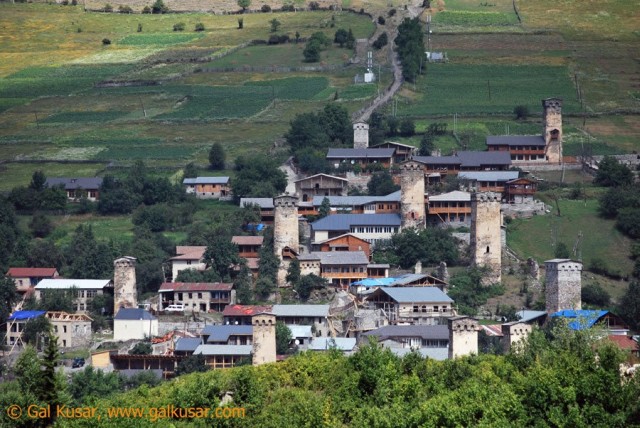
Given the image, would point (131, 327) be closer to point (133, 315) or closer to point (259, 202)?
point (133, 315)

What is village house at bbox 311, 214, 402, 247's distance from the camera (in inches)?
3903

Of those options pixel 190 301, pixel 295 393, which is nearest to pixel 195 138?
pixel 190 301

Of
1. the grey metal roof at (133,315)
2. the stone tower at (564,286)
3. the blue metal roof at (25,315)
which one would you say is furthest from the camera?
the blue metal roof at (25,315)

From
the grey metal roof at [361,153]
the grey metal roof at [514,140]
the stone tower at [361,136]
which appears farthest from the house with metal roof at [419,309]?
the stone tower at [361,136]

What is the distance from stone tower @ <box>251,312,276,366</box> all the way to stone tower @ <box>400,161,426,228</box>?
666 inches

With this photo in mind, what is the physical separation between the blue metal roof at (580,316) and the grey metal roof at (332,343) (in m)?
9.11

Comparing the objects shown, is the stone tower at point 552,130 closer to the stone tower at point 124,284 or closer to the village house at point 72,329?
the stone tower at point 124,284

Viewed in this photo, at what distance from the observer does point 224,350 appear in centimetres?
8588

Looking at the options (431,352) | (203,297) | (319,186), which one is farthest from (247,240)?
(431,352)

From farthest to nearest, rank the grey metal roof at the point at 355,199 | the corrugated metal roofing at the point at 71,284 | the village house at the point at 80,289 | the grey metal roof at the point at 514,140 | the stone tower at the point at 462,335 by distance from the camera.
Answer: the grey metal roof at the point at 514,140 < the grey metal roof at the point at 355,199 < the corrugated metal roofing at the point at 71,284 < the village house at the point at 80,289 < the stone tower at the point at 462,335

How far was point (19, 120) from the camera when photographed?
134250 mm

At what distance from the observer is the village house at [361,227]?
325ft

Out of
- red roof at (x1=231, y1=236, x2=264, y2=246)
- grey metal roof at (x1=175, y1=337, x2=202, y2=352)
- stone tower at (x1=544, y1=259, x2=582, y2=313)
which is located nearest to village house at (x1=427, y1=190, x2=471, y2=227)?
red roof at (x1=231, y1=236, x2=264, y2=246)

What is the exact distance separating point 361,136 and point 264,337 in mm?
32803
